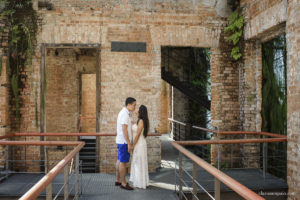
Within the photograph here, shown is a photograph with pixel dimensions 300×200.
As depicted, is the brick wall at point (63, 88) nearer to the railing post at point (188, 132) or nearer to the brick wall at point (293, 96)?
the railing post at point (188, 132)

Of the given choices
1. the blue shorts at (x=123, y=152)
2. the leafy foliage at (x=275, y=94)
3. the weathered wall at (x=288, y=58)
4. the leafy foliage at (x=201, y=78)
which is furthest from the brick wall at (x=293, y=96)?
the leafy foliage at (x=201, y=78)

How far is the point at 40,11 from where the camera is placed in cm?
578

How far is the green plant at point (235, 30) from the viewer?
6023 millimetres

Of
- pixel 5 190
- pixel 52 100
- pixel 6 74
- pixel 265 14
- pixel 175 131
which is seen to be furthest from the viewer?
pixel 175 131

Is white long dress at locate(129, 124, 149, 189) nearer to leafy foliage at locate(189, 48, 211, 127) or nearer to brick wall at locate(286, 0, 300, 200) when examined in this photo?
brick wall at locate(286, 0, 300, 200)

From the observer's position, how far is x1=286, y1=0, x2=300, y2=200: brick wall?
166 inches

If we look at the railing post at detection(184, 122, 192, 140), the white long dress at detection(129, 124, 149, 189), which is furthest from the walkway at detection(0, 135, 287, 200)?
the railing post at detection(184, 122, 192, 140)

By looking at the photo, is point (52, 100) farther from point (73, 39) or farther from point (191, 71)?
point (191, 71)

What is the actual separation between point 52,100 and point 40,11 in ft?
13.5

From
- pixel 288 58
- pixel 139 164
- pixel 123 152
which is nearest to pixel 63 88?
pixel 123 152

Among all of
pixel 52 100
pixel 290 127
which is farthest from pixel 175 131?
pixel 290 127

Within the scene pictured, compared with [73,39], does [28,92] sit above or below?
below

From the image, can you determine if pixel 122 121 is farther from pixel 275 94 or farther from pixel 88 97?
pixel 88 97

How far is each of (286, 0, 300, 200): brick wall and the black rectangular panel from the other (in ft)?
10.3
